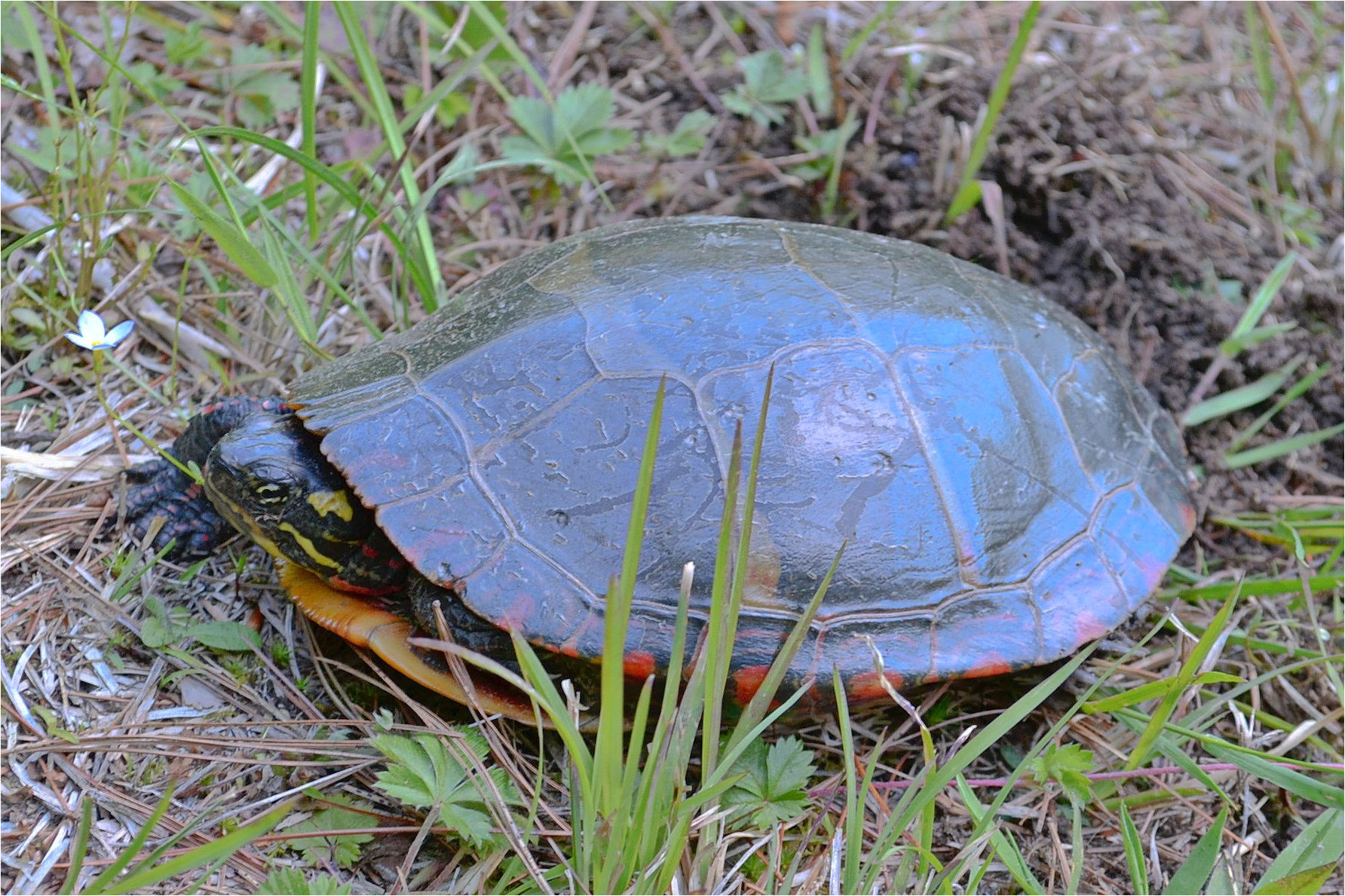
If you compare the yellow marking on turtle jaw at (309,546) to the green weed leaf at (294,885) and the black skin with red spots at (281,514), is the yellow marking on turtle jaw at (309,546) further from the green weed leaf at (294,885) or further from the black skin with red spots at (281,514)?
the green weed leaf at (294,885)

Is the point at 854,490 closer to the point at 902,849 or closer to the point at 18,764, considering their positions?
the point at 902,849

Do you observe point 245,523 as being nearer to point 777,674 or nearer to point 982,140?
point 777,674

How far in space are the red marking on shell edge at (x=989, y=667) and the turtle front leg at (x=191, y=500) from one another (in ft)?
5.52

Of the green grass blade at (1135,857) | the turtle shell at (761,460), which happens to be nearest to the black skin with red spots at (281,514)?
the turtle shell at (761,460)

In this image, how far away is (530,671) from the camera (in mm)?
1566

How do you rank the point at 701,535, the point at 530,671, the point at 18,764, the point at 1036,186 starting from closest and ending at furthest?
the point at 530,671 → the point at 18,764 → the point at 701,535 → the point at 1036,186

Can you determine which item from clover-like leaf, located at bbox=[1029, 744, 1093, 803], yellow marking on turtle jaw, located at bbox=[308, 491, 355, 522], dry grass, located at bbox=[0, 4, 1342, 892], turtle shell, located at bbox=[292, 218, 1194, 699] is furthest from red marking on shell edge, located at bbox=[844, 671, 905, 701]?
yellow marking on turtle jaw, located at bbox=[308, 491, 355, 522]

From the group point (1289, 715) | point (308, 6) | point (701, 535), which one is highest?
point (308, 6)

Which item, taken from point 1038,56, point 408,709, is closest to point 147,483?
point 408,709

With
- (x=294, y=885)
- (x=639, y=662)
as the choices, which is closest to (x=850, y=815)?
(x=639, y=662)

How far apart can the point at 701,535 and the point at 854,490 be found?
0.35 meters

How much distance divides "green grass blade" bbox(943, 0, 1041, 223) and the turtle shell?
955 mm

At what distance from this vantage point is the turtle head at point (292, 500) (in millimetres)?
2104

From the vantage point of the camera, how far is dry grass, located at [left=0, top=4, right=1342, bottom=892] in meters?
2.00
